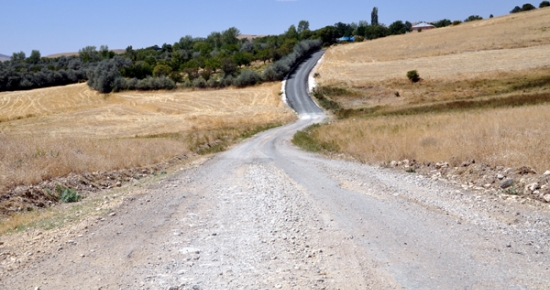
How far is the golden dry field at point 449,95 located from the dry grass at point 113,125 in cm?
883

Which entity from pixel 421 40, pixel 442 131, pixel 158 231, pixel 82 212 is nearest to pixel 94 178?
pixel 82 212

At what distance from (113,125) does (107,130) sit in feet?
12.8

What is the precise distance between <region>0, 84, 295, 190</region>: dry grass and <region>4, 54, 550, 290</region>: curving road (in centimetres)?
→ 535

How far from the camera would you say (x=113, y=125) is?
54.0m

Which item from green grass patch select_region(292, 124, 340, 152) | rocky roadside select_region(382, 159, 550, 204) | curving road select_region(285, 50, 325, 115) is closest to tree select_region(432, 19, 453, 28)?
curving road select_region(285, 50, 325, 115)

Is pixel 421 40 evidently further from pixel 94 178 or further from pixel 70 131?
pixel 94 178

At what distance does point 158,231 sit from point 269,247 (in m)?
2.09

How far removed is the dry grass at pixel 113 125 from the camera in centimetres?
1411

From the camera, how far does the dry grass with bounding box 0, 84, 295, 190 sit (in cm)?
1411

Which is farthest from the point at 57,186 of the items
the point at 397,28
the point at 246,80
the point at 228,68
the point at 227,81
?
the point at 397,28

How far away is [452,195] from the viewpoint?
31.0ft

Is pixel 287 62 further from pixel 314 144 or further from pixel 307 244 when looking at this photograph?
pixel 307 244

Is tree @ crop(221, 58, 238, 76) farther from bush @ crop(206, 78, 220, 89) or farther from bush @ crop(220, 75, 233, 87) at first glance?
bush @ crop(220, 75, 233, 87)

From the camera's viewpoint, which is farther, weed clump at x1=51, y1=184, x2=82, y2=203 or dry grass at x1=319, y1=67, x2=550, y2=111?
dry grass at x1=319, y1=67, x2=550, y2=111
